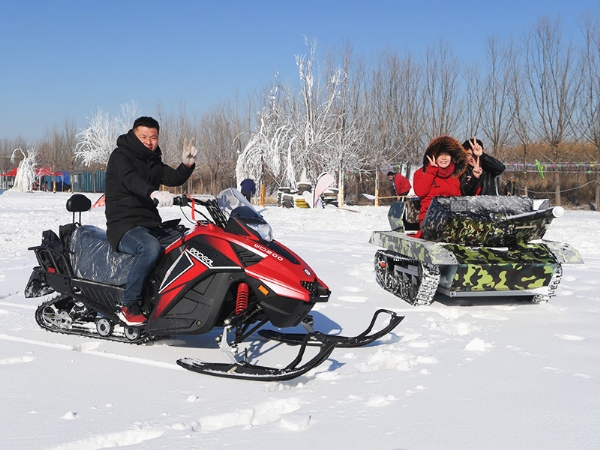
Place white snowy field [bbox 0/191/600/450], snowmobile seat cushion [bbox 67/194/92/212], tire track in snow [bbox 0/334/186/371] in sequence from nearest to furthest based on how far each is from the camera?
white snowy field [bbox 0/191/600/450] → tire track in snow [bbox 0/334/186/371] → snowmobile seat cushion [bbox 67/194/92/212]

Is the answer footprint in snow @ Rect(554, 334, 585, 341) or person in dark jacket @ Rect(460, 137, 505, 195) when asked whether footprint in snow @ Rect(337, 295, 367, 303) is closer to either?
person in dark jacket @ Rect(460, 137, 505, 195)

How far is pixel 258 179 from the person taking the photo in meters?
29.1

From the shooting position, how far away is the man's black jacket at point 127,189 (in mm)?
4273

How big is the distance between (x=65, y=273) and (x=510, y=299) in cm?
469

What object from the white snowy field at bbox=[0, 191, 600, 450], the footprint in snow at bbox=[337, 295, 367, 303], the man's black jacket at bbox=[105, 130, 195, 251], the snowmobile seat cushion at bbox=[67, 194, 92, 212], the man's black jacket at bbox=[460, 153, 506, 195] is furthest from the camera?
the man's black jacket at bbox=[460, 153, 506, 195]

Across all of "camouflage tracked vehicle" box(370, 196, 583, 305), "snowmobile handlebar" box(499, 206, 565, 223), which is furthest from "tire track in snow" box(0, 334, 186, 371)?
"snowmobile handlebar" box(499, 206, 565, 223)

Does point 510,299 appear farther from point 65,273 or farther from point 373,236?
point 65,273

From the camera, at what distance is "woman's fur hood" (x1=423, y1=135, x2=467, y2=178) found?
6727 mm

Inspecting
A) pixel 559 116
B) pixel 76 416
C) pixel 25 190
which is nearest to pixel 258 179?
pixel 559 116

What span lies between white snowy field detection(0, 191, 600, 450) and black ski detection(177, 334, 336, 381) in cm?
6

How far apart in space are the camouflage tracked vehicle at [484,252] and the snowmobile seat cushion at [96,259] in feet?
9.35

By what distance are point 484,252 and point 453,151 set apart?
1430 mm

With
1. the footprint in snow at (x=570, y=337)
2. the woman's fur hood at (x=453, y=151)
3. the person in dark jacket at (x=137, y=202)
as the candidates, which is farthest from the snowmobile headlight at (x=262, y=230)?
the woman's fur hood at (x=453, y=151)

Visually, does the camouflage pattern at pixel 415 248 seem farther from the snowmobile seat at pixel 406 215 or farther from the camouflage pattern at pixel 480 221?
the camouflage pattern at pixel 480 221
